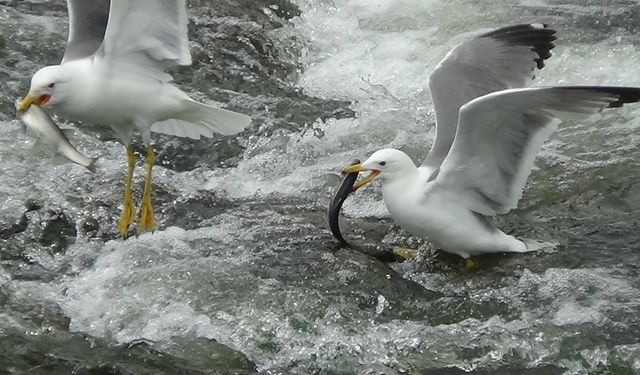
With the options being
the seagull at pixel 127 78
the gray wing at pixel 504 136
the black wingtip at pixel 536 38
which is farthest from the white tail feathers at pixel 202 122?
the black wingtip at pixel 536 38

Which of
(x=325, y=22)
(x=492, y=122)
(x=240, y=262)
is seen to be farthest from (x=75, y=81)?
(x=325, y=22)

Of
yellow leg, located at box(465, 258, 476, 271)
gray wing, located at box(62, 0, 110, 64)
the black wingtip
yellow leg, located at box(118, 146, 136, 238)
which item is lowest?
yellow leg, located at box(118, 146, 136, 238)

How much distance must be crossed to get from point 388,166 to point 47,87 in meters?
1.51

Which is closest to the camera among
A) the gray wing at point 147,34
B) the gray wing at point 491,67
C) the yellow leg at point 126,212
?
the gray wing at point 147,34

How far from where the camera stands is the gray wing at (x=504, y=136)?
4.24m

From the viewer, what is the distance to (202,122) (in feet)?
17.5

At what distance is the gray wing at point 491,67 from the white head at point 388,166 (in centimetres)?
36

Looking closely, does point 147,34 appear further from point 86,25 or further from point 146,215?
point 146,215

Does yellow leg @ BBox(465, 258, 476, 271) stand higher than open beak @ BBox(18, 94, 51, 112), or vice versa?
open beak @ BBox(18, 94, 51, 112)

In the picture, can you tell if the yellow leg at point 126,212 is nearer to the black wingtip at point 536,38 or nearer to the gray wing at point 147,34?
the gray wing at point 147,34

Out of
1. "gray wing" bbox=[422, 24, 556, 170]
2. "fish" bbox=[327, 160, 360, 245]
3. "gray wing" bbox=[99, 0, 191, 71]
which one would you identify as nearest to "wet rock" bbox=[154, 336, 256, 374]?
"fish" bbox=[327, 160, 360, 245]

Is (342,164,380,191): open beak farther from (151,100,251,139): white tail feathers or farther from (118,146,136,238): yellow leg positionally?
(118,146,136,238): yellow leg

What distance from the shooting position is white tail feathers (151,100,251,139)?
5.16 meters

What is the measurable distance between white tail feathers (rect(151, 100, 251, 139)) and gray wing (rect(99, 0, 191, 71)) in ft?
0.78
